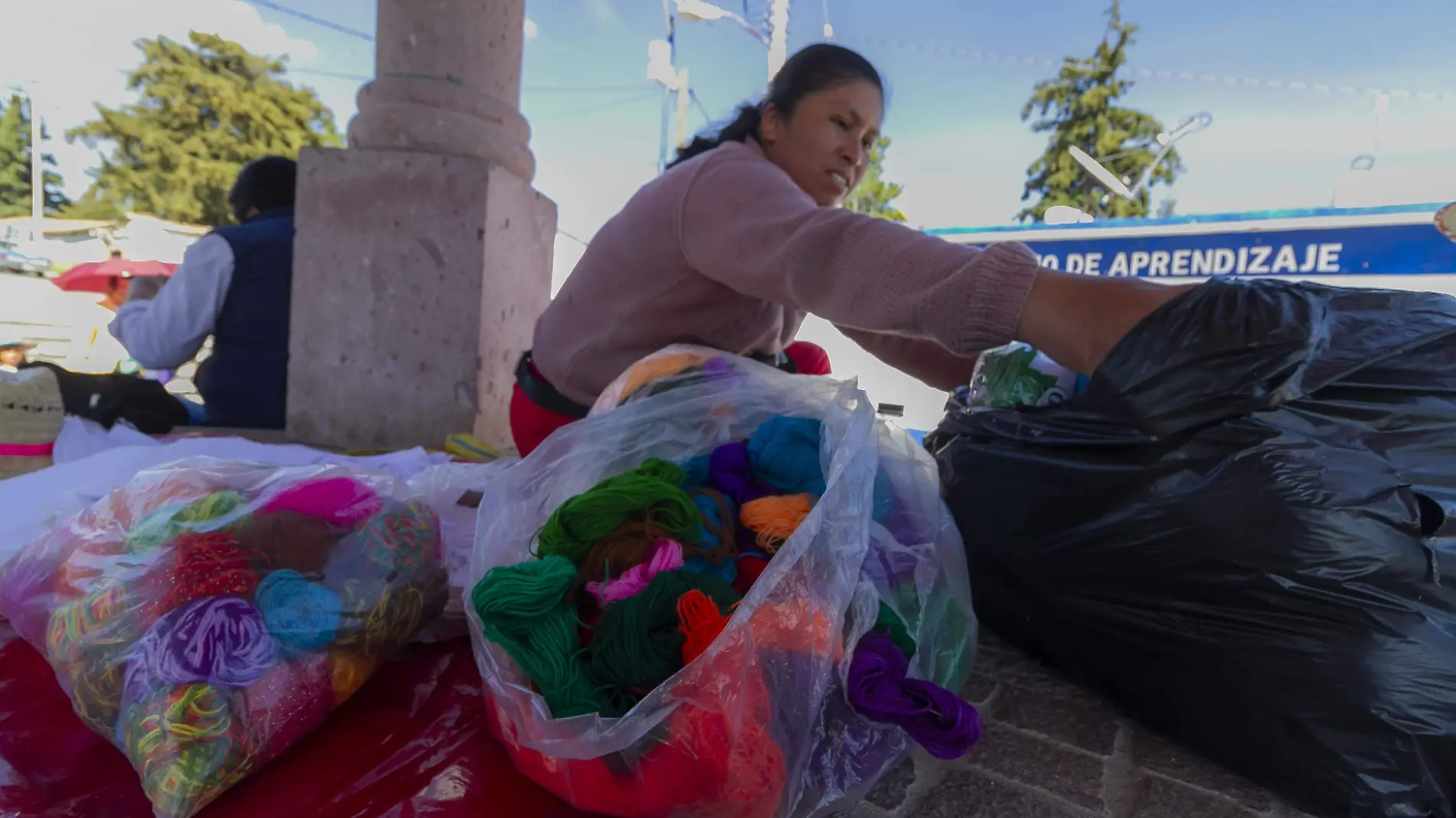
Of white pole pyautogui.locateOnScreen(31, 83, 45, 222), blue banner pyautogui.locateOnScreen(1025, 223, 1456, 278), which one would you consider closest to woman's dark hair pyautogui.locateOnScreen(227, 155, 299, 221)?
blue banner pyautogui.locateOnScreen(1025, 223, 1456, 278)

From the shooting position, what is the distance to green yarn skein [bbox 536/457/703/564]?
1018mm

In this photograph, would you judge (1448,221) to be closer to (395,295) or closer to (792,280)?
(792,280)

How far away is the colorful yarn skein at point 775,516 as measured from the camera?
3.52ft

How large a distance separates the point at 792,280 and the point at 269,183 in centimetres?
258

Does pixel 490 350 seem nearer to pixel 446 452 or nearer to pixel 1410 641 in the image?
pixel 446 452

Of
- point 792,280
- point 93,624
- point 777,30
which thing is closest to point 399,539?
point 93,624

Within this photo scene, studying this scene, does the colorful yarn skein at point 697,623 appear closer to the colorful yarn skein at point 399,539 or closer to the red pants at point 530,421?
the colorful yarn skein at point 399,539

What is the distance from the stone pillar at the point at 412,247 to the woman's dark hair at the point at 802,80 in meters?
0.99

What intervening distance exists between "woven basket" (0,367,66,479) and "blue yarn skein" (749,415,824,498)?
2.35 metres

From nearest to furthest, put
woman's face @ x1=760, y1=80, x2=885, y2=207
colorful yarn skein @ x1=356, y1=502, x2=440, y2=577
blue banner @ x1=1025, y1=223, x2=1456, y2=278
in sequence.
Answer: colorful yarn skein @ x1=356, y1=502, x2=440, y2=577, woman's face @ x1=760, y1=80, x2=885, y2=207, blue banner @ x1=1025, y1=223, x2=1456, y2=278

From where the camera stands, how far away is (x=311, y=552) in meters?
1.11

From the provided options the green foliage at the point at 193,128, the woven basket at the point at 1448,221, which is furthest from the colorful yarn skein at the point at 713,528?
the green foliage at the point at 193,128

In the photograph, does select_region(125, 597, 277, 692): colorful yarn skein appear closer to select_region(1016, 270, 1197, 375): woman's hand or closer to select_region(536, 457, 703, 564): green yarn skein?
select_region(536, 457, 703, 564): green yarn skein

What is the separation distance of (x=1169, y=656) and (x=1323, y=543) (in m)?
0.25
